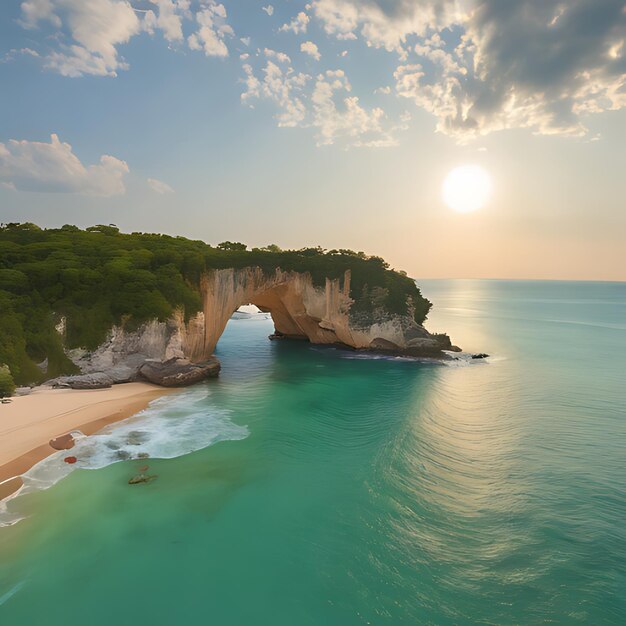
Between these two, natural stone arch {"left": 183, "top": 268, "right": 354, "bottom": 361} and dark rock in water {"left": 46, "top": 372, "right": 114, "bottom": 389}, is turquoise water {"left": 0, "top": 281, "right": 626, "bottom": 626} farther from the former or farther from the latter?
natural stone arch {"left": 183, "top": 268, "right": 354, "bottom": 361}

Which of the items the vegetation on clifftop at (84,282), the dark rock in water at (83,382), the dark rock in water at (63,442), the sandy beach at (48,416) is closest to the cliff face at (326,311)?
the vegetation on clifftop at (84,282)

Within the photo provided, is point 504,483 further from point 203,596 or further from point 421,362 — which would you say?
point 421,362

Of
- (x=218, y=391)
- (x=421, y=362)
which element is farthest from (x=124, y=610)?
(x=421, y=362)

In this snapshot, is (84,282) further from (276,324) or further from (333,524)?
(276,324)

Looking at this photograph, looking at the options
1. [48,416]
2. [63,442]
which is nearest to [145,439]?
[63,442]

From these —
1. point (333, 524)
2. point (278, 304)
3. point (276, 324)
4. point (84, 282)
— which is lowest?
point (333, 524)
